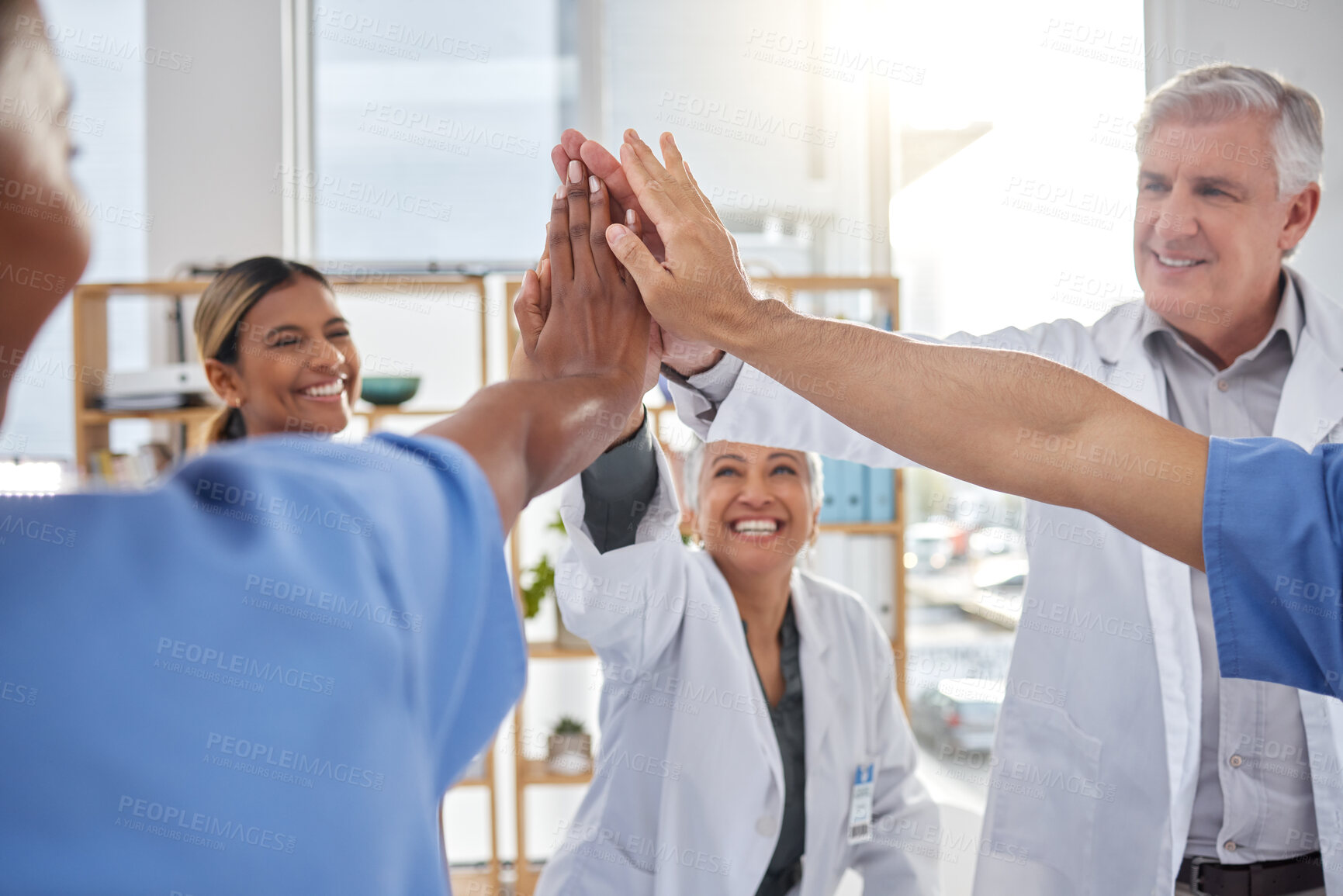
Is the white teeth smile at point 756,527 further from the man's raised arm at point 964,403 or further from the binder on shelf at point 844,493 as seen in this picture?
the binder on shelf at point 844,493

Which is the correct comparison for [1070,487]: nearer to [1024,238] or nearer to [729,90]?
[1024,238]

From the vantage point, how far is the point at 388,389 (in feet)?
10.2

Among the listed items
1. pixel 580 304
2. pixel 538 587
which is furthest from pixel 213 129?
pixel 580 304

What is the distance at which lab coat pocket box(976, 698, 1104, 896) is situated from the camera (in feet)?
4.73

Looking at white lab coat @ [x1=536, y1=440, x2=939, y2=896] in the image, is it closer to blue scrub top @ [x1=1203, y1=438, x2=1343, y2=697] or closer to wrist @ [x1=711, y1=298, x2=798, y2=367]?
wrist @ [x1=711, y1=298, x2=798, y2=367]

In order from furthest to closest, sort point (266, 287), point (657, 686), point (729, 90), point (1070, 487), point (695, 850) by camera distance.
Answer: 1. point (729, 90)
2. point (266, 287)
3. point (657, 686)
4. point (695, 850)
5. point (1070, 487)

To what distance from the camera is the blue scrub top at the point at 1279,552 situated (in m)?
0.87

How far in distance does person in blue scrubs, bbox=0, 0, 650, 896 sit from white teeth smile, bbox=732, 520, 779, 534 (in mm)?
1531

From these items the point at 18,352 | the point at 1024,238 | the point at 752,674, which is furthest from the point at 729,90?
the point at 18,352

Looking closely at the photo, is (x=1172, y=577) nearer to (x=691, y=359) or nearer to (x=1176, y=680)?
(x=1176, y=680)

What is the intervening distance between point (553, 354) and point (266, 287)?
4.15 feet

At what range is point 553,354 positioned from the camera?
0.98 meters

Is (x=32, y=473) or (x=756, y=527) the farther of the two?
(x=32, y=473)

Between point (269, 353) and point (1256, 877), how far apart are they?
6.59ft
